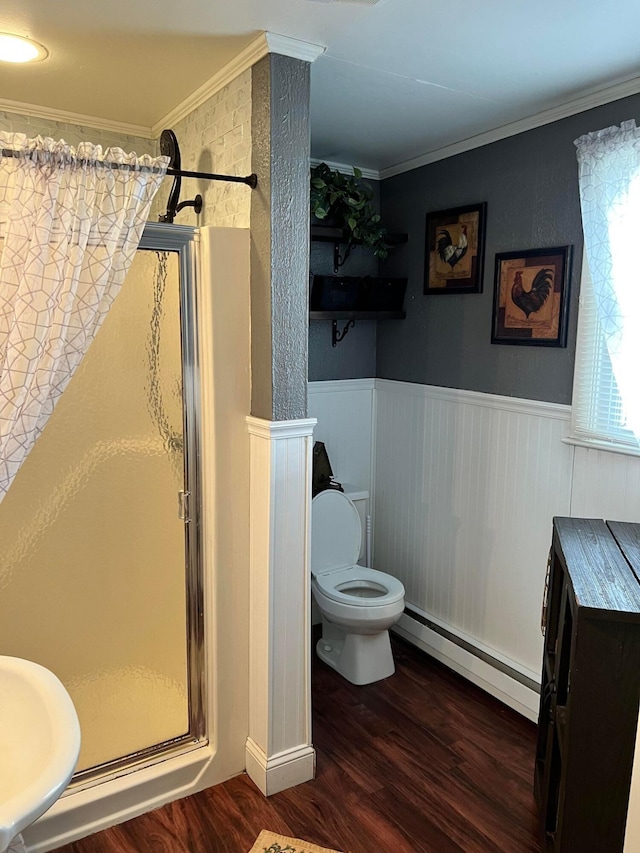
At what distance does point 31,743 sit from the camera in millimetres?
1230

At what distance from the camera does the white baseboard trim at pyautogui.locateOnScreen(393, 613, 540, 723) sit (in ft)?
8.57

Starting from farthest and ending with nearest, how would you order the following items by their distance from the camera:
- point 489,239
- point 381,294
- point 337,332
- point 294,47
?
point 337,332 → point 381,294 → point 489,239 → point 294,47

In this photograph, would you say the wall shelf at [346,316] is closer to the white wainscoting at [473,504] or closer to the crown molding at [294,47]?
the white wainscoting at [473,504]

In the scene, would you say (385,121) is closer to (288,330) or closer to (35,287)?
(288,330)

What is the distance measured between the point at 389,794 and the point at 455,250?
2123 mm

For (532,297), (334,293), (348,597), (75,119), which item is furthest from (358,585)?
(75,119)

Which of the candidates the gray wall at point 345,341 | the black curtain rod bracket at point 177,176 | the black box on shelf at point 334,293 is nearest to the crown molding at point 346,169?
the gray wall at point 345,341

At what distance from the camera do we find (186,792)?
2178mm

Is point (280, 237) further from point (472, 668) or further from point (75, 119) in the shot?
point (472, 668)

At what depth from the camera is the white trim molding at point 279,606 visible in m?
2.10

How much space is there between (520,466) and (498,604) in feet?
1.99

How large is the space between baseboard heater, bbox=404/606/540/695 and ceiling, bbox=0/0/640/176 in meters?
2.13

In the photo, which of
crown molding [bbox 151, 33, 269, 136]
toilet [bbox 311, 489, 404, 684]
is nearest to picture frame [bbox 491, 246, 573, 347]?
toilet [bbox 311, 489, 404, 684]

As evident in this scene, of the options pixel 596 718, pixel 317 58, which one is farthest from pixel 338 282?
pixel 596 718
